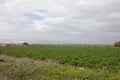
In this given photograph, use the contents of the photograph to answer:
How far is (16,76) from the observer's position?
12.9m

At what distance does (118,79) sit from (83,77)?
171 cm

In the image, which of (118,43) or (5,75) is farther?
(118,43)

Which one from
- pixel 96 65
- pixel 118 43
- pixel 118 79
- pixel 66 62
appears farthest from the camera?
pixel 118 43

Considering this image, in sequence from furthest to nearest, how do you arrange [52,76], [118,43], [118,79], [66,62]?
[118,43]
[66,62]
[52,76]
[118,79]

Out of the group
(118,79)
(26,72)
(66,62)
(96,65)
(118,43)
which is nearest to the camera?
(118,79)

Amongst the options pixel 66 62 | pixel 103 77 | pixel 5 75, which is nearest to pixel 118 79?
pixel 103 77

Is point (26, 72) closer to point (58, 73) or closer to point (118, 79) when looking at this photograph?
point (58, 73)

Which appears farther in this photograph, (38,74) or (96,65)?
(96,65)

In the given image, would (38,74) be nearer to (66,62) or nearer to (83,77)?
(83,77)

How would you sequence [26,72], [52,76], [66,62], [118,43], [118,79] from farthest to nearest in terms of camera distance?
[118,43]
[66,62]
[26,72]
[52,76]
[118,79]

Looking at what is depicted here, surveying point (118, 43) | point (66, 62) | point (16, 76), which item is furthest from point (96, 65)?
point (118, 43)

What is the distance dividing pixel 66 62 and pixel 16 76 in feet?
26.6

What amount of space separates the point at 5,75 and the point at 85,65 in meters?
6.72

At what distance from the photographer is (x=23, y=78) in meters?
12.3
